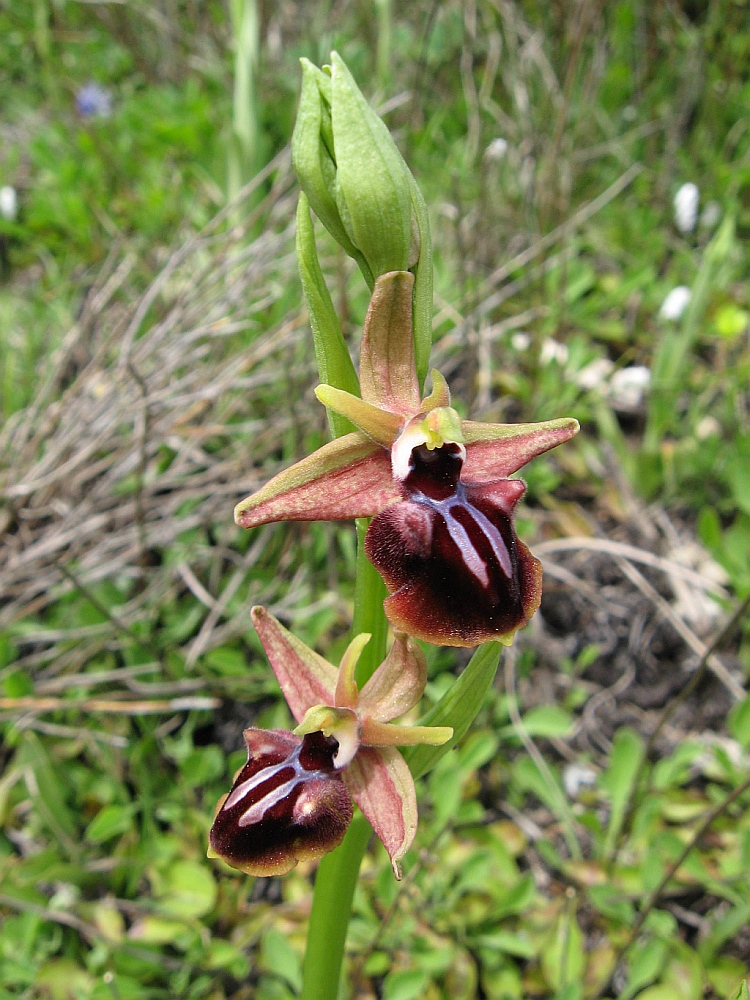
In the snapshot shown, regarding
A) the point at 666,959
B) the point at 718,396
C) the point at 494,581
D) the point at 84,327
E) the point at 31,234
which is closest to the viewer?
the point at 494,581

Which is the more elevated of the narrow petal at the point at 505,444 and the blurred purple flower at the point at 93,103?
the narrow petal at the point at 505,444

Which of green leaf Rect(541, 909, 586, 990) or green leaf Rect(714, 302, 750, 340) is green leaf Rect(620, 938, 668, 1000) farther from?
green leaf Rect(714, 302, 750, 340)

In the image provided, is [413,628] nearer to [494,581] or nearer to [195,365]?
[494,581]

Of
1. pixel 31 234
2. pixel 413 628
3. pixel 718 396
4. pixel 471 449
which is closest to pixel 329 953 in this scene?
pixel 413 628

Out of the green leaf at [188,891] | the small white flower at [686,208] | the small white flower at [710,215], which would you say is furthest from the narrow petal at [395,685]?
the small white flower at [710,215]

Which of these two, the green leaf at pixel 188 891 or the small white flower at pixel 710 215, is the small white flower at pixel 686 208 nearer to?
the small white flower at pixel 710 215

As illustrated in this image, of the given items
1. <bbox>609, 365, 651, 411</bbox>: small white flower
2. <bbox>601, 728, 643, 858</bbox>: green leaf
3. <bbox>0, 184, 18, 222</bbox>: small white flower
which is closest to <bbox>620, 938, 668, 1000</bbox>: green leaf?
<bbox>601, 728, 643, 858</bbox>: green leaf
